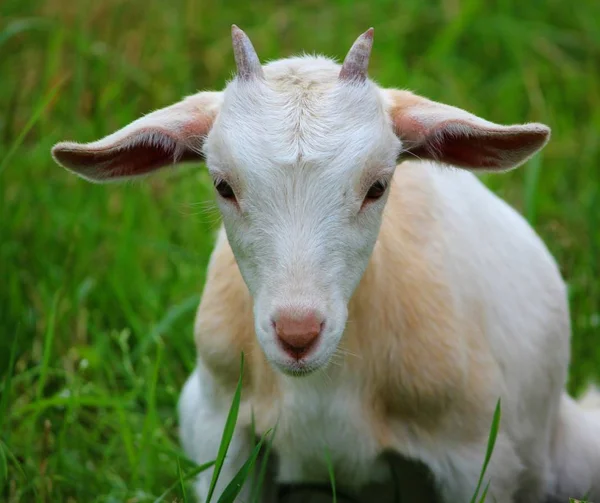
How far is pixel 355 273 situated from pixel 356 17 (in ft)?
14.0

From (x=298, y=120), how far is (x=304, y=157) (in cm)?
11

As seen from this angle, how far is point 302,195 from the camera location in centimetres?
328

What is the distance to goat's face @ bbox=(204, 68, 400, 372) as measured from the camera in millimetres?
3238

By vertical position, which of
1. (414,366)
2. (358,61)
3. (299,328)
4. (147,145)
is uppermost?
(358,61)

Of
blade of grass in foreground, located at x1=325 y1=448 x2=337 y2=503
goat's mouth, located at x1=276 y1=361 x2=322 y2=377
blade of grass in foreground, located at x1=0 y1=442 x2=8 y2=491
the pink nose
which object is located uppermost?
the pink nose

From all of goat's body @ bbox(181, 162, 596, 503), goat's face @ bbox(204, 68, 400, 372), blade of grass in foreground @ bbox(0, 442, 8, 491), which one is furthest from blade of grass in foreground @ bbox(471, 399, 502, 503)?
blade of grass in foreground @ bbox(0, 442, 8, 491)

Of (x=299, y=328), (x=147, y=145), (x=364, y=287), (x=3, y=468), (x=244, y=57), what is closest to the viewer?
(x=299, y=328)

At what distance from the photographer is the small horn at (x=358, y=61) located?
11.1ft

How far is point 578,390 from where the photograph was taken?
520 centimetres

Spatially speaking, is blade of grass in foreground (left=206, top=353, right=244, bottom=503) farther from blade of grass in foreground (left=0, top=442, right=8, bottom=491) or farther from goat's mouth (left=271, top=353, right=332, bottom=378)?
blade of grass in foreground (left=0, top=442, right=8, bottom=491)

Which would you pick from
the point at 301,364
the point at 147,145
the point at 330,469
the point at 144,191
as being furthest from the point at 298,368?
the point at 144,191

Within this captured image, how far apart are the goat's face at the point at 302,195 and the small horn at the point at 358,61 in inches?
1.2

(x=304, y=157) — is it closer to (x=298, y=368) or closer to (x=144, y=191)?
(x=298, y=368)

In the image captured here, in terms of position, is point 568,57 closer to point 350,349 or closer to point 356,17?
point 356,17
